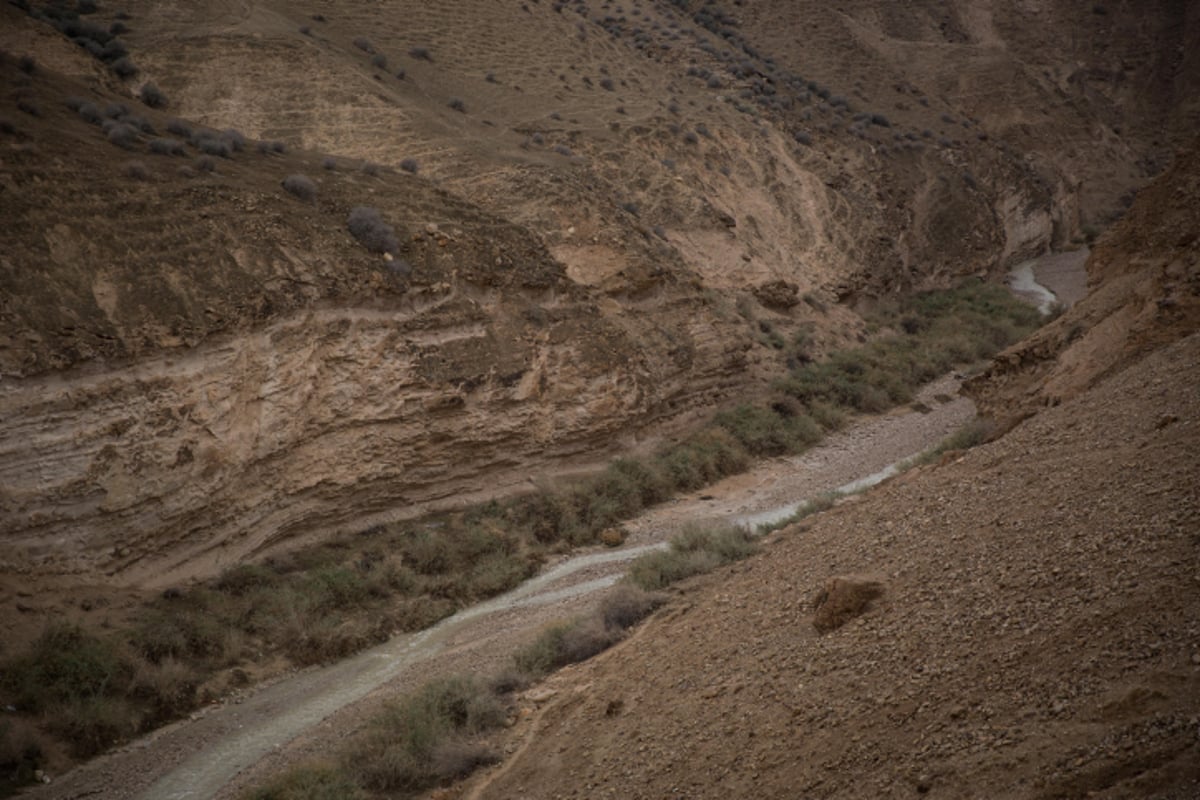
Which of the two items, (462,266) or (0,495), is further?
(462,266)

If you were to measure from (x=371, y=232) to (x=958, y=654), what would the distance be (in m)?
15.2

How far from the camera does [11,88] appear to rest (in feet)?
55.2

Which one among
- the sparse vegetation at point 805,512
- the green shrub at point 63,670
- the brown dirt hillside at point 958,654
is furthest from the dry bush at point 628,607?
the green shrub at point 63,670

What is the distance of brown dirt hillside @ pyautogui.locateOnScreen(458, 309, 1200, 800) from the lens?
486cm

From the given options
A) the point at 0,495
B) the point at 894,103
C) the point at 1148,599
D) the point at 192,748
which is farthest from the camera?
the point at 894,103

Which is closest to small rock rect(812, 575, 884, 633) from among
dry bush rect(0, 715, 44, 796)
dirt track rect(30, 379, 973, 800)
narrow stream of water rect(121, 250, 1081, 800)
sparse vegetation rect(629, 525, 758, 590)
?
sparse vegetation rect(629, 525, 758, 590)

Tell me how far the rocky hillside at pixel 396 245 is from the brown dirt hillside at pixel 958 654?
26.0 ft

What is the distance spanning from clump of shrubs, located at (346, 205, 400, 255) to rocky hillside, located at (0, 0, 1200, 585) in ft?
1.03

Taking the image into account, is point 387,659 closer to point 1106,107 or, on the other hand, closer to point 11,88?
point 11,88

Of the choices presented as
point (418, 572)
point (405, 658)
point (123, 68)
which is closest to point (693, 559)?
point (405, 658)

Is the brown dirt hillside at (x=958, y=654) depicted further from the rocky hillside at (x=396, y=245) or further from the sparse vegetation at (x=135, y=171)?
the sparse vegetation at (x=135, y=171)

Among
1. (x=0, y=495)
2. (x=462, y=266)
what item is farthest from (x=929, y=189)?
(x=0, y=495)

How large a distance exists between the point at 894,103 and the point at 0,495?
45397mm

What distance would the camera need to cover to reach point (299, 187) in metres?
18.8
